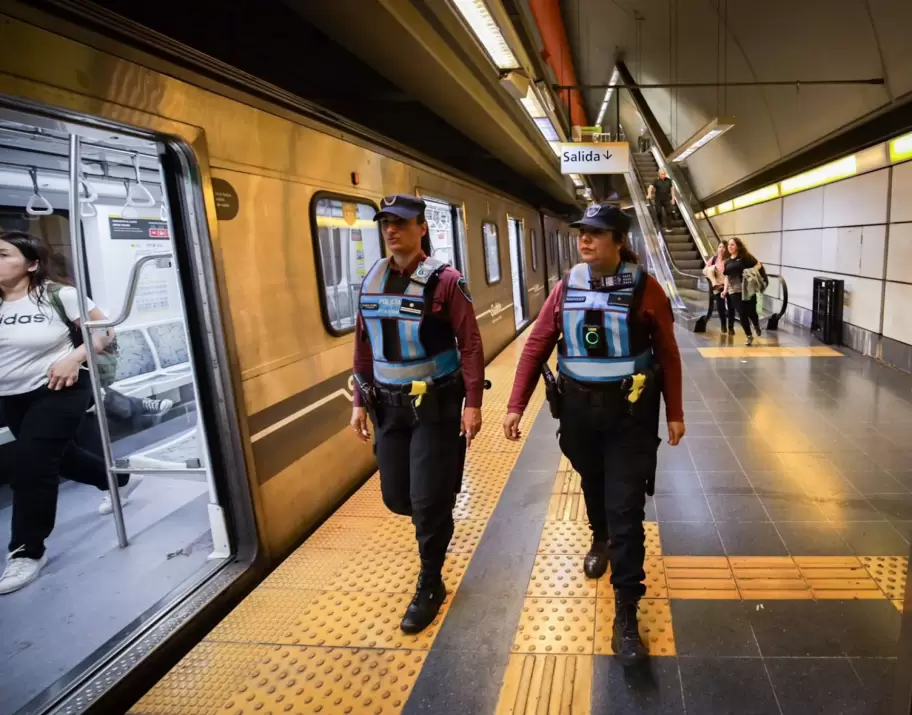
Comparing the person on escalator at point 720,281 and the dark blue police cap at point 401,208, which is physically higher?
the dark blue police cap at point 401,208

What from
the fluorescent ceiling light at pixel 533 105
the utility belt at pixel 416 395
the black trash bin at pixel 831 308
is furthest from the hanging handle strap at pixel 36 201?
→ the black trash bin at pixel 831 308

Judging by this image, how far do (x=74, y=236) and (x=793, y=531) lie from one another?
4252mm

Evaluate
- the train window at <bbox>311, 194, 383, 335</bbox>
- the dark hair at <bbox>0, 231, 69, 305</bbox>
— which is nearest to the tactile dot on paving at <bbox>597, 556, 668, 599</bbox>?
the train window at <bbox>311, 194, 383, 335</bbox>

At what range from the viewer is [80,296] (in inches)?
133

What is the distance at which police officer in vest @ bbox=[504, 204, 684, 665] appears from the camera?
225 cm

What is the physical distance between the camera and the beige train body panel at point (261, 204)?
77.1 inches

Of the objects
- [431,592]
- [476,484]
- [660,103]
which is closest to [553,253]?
[660,103]

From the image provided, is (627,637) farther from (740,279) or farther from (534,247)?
(534,247)

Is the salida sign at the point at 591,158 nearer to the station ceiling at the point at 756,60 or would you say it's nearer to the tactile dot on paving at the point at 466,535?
the station ceiling at the point at 756,60

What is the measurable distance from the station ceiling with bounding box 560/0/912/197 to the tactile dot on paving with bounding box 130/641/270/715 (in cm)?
761

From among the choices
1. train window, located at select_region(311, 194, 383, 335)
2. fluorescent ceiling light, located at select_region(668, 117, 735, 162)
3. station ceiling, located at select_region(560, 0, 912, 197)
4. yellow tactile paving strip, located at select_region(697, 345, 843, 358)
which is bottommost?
yellow tactile paving strip, located at select_region(697, 345, 843, 358)

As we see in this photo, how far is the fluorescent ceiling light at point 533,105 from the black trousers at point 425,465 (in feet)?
14.4

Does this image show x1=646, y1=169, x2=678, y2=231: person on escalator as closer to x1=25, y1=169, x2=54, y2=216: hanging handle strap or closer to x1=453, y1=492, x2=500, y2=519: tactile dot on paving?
x1=453, y1=492, x2=500, y2=519: tactile dot on paving

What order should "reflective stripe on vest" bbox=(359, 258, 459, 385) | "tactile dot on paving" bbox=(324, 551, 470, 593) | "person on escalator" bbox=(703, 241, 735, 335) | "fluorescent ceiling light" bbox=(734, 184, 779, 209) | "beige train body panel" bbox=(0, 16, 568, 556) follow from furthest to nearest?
"fluorescent ceiling light" bbox=(734, 184, 779, 209) < "person on escalator" bbox=(703, 241, 735, 335) < "tactile dot on paving" bbox=(324, 551, 470, 593) < "reflective stripe on vest" bbox=(359, 258, 459, 385) < "beige train body panel" bbox=(0, 16, 568, 556)
